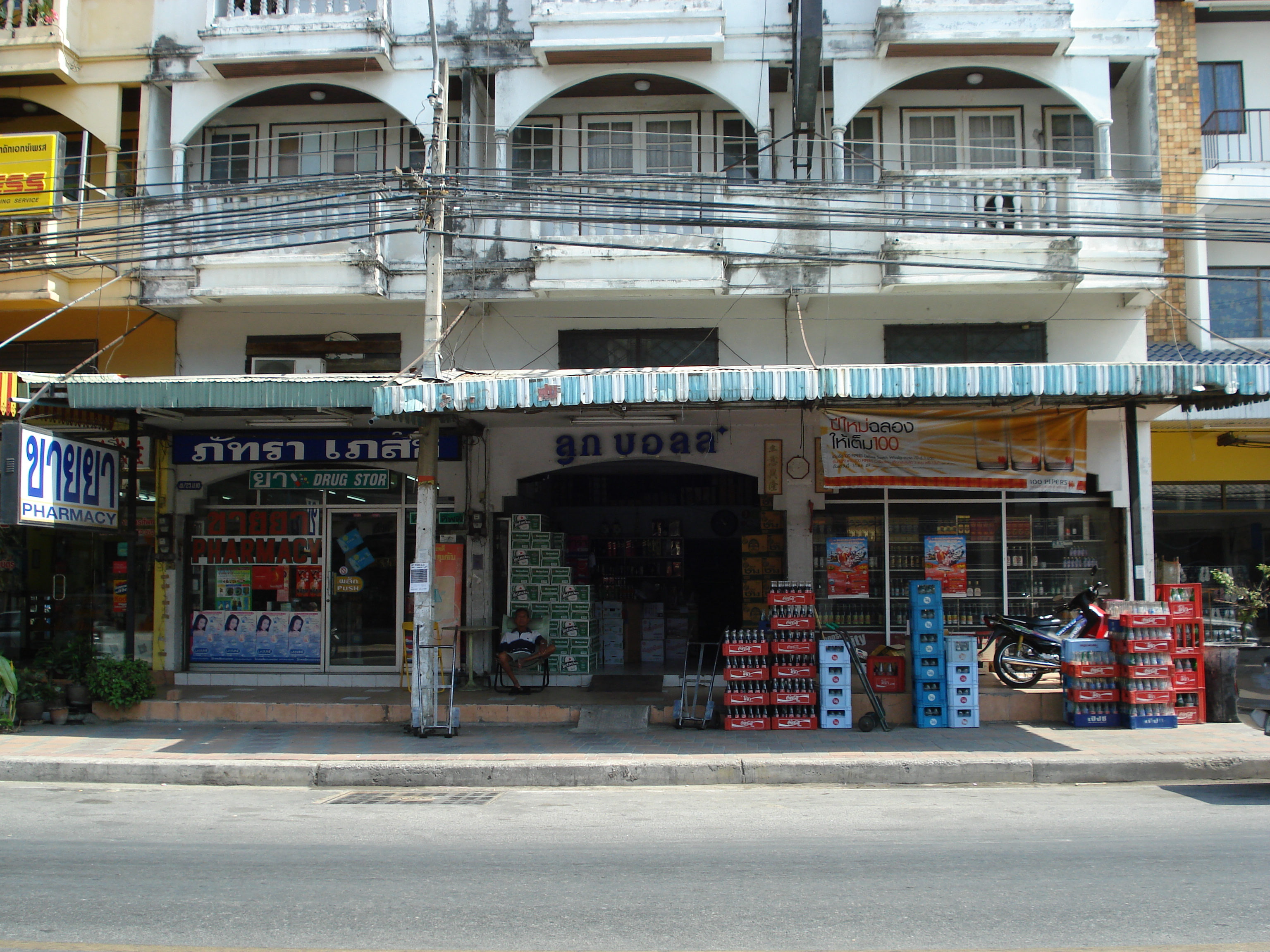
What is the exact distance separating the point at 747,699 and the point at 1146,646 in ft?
14.6

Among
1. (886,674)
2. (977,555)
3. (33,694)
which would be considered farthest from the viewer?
(977,555)

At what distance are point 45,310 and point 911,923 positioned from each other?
14.7 m

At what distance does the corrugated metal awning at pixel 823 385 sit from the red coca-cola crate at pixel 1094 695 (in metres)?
3.36

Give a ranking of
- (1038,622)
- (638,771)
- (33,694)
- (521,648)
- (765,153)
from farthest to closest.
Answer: (765,153) < (521,648) < (1038,622) < (33,694) < (638,771)

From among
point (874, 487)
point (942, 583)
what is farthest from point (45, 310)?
point (942, 583)

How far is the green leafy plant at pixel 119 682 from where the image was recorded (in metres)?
11.8

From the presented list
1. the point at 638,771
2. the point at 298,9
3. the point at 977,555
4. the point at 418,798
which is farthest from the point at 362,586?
the point at 977,555

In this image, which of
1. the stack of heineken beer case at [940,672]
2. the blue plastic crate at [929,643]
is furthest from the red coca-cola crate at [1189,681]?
the blue plastic crate at [929,643]

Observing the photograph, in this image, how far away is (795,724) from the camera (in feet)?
35.6

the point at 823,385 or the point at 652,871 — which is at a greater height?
the point at 823,385

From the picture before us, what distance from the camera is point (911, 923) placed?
16.3ft

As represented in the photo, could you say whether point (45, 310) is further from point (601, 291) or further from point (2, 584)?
point (601, 291)

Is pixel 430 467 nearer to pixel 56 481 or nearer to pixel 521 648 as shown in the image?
pixel 521 648

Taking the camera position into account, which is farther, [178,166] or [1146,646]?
[178,166]
